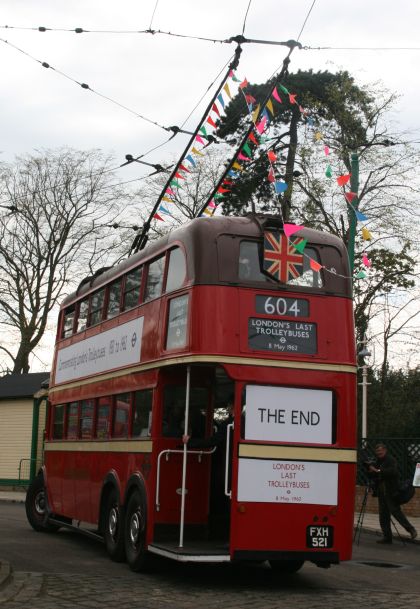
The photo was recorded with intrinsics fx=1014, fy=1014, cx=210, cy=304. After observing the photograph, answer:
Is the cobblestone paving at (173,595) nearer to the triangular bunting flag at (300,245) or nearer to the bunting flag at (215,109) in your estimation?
the triangular bunting flag at (300,245)

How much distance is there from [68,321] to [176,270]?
645 centimetres

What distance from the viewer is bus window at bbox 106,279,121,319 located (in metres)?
15.4

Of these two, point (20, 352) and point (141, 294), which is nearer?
point (141, 294)

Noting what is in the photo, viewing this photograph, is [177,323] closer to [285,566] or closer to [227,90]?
[285,566]

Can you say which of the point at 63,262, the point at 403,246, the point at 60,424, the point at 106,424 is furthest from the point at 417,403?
the point at 106,424

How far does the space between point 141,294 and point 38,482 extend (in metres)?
6.86

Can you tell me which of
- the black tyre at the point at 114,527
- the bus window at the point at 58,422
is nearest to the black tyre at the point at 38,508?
Result: the bus window at the point at 58,422

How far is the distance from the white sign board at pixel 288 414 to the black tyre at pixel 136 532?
2.01 m

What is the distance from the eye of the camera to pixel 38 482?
19.5 metres

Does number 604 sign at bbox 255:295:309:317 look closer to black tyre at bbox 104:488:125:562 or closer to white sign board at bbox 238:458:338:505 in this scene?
white sign board at bbox 238:458:338:505


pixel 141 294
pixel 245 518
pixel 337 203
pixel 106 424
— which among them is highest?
pixel 337 203

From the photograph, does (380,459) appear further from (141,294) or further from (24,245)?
(24,245)

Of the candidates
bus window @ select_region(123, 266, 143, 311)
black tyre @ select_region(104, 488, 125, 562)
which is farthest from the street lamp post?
bus window @ select_region(123, 266, 143, 311)

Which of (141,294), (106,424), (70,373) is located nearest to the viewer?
(141,294)
